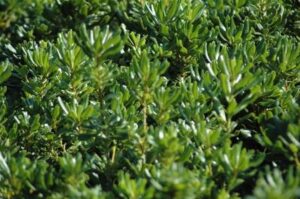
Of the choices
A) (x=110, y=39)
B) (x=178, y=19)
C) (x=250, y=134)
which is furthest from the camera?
(x=178, y=19)

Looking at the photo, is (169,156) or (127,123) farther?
(127,123)

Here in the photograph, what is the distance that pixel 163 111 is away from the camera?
215cm

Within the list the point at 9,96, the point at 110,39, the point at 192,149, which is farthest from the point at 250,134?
the point at 9,96

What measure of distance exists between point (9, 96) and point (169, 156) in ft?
4.37

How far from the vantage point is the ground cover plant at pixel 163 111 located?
6.38 feet

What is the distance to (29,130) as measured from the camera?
2441mm

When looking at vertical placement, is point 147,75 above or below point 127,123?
above

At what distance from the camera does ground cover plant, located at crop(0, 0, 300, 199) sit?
194cm

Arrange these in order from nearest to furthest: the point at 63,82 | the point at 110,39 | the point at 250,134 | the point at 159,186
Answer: the point at 159,186 → the point at 110,39 → the point at 250,134 → the point at 63,82

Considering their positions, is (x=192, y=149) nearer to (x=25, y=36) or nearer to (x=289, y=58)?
(x=289, y=58)

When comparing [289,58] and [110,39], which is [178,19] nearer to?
[289,58]

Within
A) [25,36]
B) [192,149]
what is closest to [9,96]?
[25,36]

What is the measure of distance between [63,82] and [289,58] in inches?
38.2

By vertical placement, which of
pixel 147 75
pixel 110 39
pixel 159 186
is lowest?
pixel 159 186
